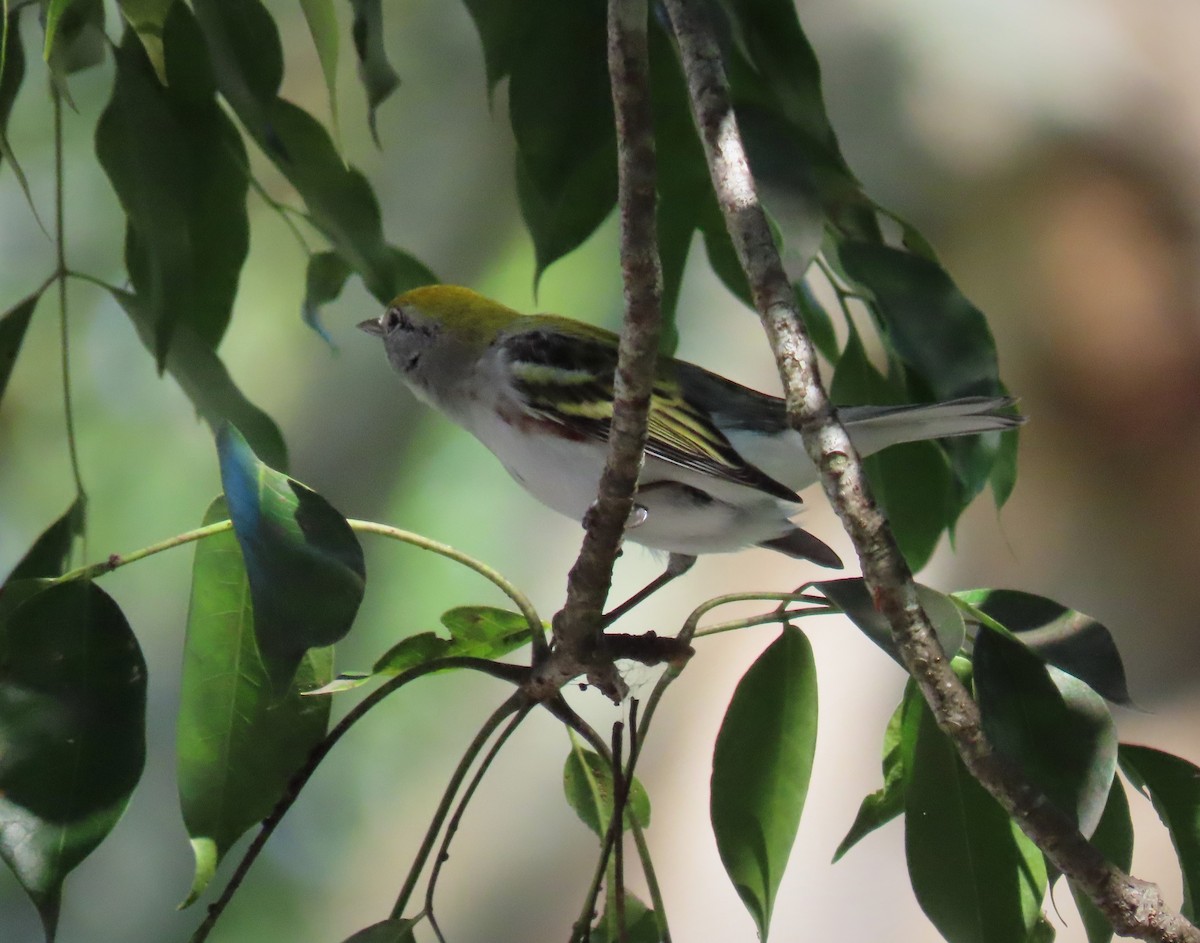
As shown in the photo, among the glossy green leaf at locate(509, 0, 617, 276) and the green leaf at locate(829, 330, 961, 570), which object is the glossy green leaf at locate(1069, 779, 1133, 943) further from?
the glossy green leaf at locate(509, 0, 617, 276)

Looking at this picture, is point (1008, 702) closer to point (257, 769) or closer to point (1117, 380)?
point (257, 769)

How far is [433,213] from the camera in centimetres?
339

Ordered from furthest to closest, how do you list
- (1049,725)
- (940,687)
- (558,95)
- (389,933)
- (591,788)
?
(591,788), (558,95), (389,933), (1049,725), (940,687)

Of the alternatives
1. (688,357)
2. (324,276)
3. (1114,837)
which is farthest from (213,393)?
(688,357)

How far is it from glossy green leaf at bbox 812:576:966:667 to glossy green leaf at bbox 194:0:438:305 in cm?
60

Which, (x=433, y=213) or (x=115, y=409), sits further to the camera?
(x=433, y=213)

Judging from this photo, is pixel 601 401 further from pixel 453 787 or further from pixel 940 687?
pixel 940 687

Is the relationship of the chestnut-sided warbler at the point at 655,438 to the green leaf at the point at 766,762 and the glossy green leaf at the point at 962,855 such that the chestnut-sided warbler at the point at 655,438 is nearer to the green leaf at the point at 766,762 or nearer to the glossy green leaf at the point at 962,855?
the green leaf at the point at 766,762

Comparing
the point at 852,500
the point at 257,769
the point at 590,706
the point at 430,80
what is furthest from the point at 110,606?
the point at 430,80

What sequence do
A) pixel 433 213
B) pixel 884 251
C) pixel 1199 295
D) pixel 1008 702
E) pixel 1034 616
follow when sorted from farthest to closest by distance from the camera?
pixel 433 213, pixel 1199 295, pixel 884 251, pixel 1034 616, pixel 1008 702

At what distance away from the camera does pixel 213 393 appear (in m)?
1.02

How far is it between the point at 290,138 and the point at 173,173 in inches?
5.9

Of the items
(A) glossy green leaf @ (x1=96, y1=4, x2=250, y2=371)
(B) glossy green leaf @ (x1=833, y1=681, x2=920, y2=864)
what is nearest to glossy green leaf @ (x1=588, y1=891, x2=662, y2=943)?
(B) glossy green leaf @ (x1=833, y1=681, x2=920, y2=864)

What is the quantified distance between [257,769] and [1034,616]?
2.02ft
